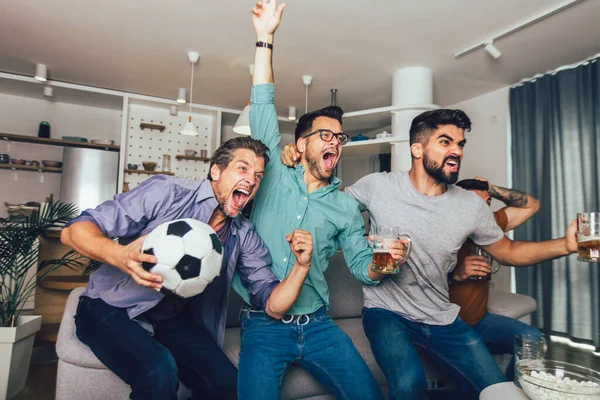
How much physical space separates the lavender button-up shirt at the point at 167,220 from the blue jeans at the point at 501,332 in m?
1.14

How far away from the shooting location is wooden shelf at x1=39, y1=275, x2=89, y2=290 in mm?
3035

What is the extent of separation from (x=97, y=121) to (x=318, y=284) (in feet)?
18.3

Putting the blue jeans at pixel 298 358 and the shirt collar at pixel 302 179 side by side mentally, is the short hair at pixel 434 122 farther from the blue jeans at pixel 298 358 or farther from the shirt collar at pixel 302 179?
the blue jeans at pixel 298 358

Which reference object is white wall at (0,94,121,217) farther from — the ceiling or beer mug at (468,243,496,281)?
beer mug at (468,243,496,281)

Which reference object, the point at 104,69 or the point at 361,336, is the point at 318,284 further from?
the point at 104,69

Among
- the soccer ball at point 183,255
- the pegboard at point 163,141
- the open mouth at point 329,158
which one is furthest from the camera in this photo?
the pegboard at point 163,141

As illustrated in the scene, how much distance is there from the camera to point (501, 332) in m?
1.86

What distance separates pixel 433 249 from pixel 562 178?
10.0ft

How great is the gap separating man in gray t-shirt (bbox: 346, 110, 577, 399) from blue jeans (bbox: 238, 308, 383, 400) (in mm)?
167

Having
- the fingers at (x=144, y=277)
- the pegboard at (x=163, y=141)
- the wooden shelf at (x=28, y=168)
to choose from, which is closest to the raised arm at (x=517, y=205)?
the fingers at (x=144, y=277)

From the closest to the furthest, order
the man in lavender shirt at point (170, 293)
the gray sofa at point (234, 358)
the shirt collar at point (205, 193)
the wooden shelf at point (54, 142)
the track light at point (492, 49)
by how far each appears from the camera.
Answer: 1. the man in lavender shirt at point (170, 293)
2. the gray sofa at point (234, 358)
3. the shirt collar at point (205, 193)
4. the track light at point (492, 49)
5. the wooden shelf at point (54, 142)

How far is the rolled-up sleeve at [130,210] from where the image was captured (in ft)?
4.32

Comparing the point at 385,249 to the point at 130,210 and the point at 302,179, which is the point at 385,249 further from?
the point at 130,210

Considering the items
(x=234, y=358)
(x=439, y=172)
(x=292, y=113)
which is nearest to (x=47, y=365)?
(x=234, y=358)
